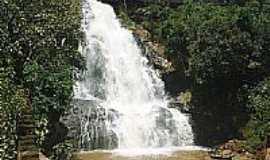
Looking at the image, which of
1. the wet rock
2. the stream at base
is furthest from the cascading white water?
Result: the stream at base

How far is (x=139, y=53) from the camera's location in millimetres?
26156

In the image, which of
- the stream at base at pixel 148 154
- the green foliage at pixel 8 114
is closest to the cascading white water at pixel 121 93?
the stream at base at pixel 148 154

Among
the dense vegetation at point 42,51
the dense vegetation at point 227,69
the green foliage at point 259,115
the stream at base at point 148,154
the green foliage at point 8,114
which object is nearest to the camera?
the green foliage at point 8,114

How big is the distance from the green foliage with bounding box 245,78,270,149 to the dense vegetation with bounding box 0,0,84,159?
23.6 feet

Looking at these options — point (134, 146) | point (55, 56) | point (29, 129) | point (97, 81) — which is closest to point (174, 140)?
point (134, 146)

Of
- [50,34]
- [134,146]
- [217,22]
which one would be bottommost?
[134,146]

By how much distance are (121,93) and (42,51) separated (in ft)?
25.9

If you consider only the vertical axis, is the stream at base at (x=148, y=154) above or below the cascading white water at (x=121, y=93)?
below

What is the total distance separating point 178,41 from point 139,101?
3192 mm

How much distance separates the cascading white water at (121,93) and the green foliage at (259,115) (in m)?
2.64

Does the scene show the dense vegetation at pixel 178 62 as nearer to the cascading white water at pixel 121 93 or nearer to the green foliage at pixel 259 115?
the green foliage at pixel 259 115

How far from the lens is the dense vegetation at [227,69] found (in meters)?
22.3

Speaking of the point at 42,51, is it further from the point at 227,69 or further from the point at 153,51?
the point at 153,51

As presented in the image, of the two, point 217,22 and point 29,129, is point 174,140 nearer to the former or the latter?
point 217,22
